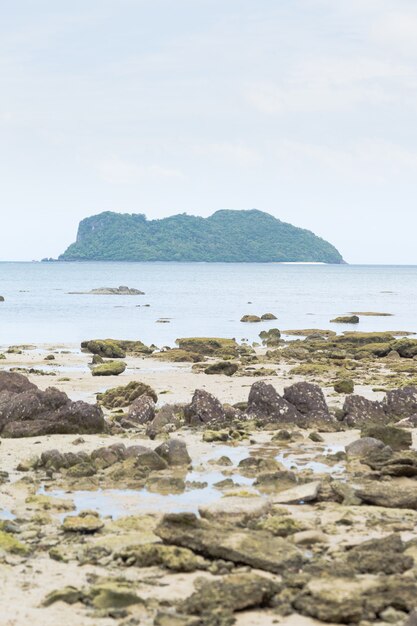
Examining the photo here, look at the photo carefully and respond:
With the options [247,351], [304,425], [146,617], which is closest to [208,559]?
[146,617]

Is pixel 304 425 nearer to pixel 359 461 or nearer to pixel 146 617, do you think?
pixel 359 461

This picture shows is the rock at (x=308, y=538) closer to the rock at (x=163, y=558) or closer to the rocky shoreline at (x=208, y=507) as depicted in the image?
the rocky shoreline at (x=208, y=507)

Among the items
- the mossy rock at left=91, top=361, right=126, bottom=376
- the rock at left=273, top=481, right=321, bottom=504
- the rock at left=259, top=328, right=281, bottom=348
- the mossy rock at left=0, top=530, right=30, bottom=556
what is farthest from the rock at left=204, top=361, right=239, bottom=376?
the mossy rock at left=0, top=530, right=30, bottom=556

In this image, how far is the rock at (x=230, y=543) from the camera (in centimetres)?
1004

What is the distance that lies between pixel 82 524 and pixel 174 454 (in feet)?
14.3

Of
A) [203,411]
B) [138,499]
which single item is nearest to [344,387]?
[203,411]

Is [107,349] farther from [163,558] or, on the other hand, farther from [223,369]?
[163,558]

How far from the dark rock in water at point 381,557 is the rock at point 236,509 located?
177 centimetres

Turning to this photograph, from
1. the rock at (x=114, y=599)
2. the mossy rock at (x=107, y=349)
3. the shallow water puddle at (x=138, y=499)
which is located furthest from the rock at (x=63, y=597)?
the mossy rock at (x=107, y=349)

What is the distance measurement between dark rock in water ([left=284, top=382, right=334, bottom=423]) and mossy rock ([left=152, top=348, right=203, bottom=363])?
51.8ft

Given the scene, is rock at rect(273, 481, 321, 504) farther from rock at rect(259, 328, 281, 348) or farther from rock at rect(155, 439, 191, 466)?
rock at rect(259, 328, 281, 348)

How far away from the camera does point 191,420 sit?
20.3 meters

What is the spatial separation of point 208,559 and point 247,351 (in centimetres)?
3059

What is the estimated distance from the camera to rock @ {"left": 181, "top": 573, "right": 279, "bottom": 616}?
874cm
